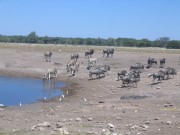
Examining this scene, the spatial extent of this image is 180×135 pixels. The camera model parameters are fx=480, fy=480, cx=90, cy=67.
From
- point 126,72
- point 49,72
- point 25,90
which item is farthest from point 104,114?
point 49,72

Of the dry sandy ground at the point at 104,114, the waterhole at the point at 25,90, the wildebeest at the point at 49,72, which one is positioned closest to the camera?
the dry sandy ground at the point at 104,114

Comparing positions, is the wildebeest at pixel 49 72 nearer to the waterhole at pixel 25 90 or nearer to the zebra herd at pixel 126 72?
the zebra herd at pixel 126 72

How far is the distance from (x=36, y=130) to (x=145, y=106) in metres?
8.70

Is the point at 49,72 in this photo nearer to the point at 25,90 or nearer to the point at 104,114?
the point at 25,90

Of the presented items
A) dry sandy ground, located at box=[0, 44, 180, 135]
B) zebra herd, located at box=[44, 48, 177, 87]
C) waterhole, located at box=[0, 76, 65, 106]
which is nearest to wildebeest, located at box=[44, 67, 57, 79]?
zebra herd, located at box=[44, 48, 177, 87]

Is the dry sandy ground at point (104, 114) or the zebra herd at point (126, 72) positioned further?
the zebra herd at point (126, 72)

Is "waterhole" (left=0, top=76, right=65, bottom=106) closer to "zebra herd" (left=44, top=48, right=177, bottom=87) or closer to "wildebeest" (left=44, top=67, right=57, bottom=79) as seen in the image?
"wildebeest" (left=44, top=67, right=57, bottom=79)

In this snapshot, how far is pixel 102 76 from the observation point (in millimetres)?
44406

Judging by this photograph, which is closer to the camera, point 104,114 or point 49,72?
point 104,114

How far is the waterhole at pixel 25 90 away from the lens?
104 feet

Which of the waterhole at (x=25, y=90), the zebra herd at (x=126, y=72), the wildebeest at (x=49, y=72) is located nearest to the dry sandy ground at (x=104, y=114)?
the zebra herd at (x=126, y=72)

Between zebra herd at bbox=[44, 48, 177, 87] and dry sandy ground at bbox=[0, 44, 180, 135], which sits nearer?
dry sandy ground at bbox=[0, 44, 180, 135]

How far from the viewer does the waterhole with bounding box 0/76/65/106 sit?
3169 cm

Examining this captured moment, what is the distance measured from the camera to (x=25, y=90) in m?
38.0
